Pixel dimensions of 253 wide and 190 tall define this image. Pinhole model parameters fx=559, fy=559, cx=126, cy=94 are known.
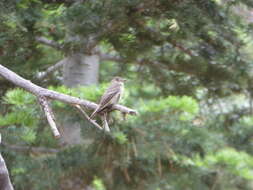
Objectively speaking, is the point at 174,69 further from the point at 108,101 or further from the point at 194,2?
the point at 108,101

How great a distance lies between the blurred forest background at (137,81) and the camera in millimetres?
3574

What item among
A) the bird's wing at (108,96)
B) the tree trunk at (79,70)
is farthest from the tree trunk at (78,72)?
the bird's wing at (108,96)

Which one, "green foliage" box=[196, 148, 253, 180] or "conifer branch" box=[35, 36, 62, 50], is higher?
"conifer branch" box=[35, 36, 62, 50]

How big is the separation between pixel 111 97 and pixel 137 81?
2823 mm

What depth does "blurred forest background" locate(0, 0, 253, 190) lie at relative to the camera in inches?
141

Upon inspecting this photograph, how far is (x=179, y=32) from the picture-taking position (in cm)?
376

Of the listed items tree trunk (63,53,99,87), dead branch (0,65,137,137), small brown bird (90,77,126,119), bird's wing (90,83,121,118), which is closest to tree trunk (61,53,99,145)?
tree trunk (63,53,99,87)

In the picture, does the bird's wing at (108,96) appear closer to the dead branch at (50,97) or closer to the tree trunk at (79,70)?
the dead branch at (50,97)

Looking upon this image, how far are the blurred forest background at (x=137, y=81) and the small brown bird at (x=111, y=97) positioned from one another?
1.16 feet

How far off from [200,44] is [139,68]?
1.24m

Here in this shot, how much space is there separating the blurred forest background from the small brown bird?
13.9 inches

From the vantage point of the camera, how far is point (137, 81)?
5785 millimetres

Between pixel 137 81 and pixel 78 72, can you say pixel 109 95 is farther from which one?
pixel 137 81

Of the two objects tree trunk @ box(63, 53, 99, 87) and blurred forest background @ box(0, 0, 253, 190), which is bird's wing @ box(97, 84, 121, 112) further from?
tree trunk @ box(63, 53, 99, 87)
